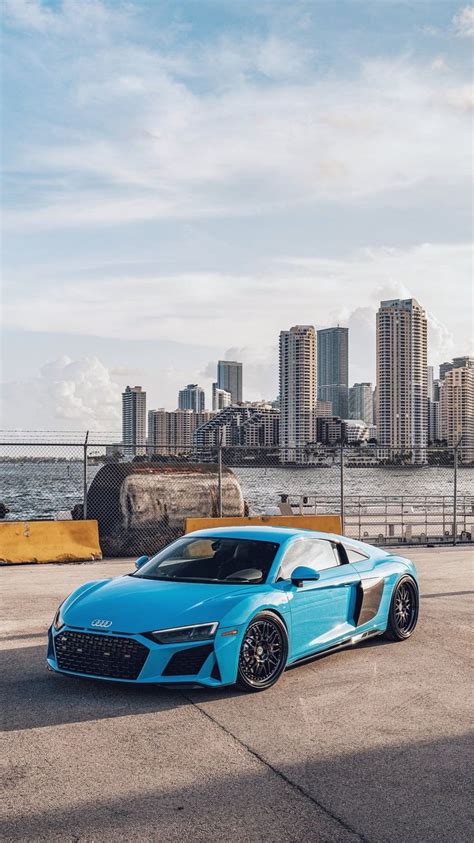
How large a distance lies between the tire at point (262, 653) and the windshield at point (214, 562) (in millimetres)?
490

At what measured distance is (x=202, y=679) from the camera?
662 cm

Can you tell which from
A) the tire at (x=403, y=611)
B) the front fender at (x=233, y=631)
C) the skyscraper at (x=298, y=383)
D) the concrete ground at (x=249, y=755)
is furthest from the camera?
the skyscraper at (x=298, y=383)

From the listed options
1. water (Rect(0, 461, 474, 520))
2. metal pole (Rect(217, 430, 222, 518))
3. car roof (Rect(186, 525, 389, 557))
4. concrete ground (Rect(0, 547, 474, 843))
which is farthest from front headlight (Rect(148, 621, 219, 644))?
water (Rect(0, 461, 474, 520))

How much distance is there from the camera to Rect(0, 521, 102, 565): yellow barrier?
16.6 m

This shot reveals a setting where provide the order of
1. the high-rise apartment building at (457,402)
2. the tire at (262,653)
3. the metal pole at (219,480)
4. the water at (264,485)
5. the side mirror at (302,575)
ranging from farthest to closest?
the high-rise apartment building at (457,402) → the water at (264,485) → the metal pole at (219,480) → the side mirror at (302,575) → the tire at (262,653)

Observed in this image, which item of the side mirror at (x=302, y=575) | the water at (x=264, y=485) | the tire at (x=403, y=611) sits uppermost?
the side mirror at (x=302, y=575)

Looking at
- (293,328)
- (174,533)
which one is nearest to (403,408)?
(293,328)

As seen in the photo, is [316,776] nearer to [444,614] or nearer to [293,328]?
[444,614]

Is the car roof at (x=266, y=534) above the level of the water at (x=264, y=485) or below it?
above

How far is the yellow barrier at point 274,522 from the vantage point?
1773cm

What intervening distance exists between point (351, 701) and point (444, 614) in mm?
4309

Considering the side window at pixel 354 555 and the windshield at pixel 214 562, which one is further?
the side window at pixel 354 555

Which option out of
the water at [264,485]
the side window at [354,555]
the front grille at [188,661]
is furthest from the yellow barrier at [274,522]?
the front grille at [188,661]

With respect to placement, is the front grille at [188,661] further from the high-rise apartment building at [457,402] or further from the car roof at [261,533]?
the high-rise apartment building at [457,402]
